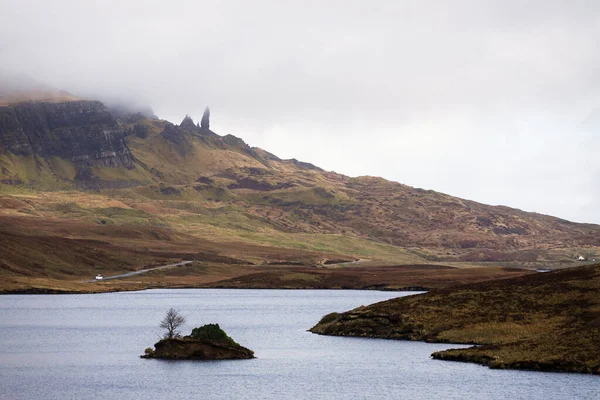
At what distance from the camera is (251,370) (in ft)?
265

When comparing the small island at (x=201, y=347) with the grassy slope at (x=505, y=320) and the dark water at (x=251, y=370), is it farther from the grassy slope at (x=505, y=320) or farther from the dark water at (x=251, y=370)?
the grassy slope at (x=505, y=320)

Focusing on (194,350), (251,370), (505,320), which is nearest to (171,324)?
(194,350)

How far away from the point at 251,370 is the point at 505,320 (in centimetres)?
3466

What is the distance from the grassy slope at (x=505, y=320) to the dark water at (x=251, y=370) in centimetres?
333

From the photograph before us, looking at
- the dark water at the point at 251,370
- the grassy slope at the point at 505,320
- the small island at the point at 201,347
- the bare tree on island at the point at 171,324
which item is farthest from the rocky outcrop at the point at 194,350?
the grassy slope at the point at 505,320

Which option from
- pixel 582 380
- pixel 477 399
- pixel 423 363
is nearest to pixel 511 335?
pixel 423 363

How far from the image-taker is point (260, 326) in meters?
122

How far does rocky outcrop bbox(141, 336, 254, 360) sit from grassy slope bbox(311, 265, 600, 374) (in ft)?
66.5

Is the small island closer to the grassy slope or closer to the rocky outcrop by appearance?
the rocky outcrop

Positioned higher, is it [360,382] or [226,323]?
[226,323]

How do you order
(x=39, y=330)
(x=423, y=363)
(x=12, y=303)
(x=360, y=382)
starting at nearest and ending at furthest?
(x=360, y=382) < (x=423, y=363) < (x=39, y=330) < (x=12, y=303)

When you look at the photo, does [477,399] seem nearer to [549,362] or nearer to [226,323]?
[549,362]

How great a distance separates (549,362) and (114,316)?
80.5 m

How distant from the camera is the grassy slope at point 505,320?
79812 mm
